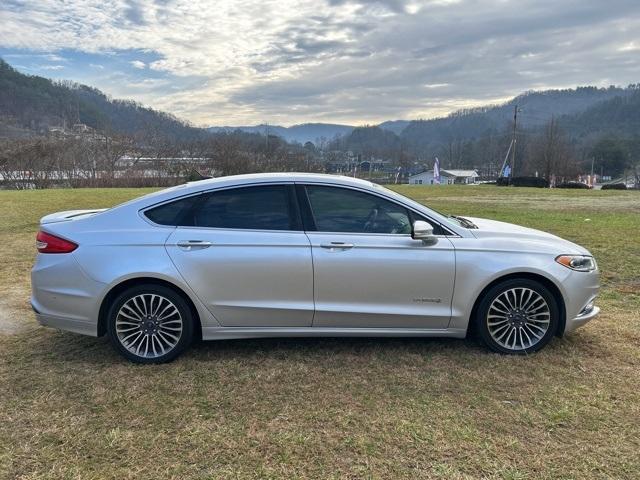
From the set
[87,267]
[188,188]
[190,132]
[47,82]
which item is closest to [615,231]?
[188,188]

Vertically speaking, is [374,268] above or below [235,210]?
below

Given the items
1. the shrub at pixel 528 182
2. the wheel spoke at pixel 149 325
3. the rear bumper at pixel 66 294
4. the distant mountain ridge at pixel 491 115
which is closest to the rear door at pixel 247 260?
the wheel spoke at pixel 149 325

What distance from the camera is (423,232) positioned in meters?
3.89

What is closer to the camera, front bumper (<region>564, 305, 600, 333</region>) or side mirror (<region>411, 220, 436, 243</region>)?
side mirror (<region>411, 220, 436, 243</region>)

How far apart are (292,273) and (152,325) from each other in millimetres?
1218

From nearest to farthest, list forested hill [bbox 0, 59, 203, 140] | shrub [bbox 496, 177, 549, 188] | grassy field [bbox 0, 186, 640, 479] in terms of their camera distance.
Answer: grassy field [bbox 0, 186, 640, 479] < shrub [bbox 496, 177, 549, 188] < forested hill [bbox 0, 59, 203, 140]

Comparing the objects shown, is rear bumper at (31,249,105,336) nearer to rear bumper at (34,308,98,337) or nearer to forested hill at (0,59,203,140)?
rear bumper at (34,308,98,337)

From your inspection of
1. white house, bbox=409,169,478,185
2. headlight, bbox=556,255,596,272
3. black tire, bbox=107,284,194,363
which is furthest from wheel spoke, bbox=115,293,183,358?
white house, bbox=409,169,478,185

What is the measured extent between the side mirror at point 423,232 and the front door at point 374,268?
6 centimetres

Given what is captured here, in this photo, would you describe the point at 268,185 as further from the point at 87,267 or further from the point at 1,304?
the point at 1,304

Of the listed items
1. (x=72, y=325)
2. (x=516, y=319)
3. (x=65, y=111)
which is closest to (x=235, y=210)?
(x=72, y=325)

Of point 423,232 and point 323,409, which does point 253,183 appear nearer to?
point 423,232

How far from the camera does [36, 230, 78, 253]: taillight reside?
3936mm

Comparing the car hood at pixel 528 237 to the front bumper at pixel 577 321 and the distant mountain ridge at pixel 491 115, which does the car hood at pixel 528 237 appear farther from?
the distant mountain ridge at pixel 491 115
